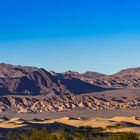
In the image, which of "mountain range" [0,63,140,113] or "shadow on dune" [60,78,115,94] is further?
"shadow on dune" [60,78,115,94]

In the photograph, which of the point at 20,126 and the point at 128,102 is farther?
the point at 128,102

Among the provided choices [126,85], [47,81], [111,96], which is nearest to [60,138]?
[111,96]

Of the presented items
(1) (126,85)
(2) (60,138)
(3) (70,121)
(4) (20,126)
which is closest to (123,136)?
(2) (60,138)

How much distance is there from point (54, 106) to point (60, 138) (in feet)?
261

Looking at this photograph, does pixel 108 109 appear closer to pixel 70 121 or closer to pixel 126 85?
pixel 70 121

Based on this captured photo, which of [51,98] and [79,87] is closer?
[51,98]

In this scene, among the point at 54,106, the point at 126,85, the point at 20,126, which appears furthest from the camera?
the point at 126,85

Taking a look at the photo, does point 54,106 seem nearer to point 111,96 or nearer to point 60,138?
point 111,96

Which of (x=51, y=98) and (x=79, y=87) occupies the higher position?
(x=79, y=87)

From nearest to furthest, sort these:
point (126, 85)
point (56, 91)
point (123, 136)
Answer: point (123, 136)
point (56, 91)
point (126, 85)

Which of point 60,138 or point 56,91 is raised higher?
point 56,91

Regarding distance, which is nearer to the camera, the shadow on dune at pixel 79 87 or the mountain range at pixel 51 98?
the mountain range at pixel 51 98

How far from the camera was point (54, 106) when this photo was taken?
116m

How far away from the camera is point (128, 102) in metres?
116
